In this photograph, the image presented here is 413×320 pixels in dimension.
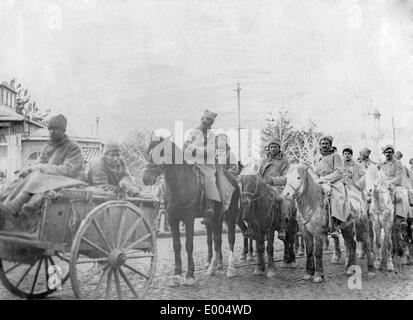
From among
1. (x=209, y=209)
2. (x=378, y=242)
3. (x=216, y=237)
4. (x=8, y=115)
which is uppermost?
(x=8, y=115)

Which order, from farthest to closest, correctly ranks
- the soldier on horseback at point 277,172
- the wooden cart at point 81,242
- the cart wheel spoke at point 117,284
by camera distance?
the soldier on horseback at point 277,172 < the cart wheel spoke at point 117,284 < the wooden cart at point 81,242

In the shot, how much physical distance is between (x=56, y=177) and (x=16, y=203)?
1.70 ft

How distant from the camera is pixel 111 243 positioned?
204 inches

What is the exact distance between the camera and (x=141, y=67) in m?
6.71

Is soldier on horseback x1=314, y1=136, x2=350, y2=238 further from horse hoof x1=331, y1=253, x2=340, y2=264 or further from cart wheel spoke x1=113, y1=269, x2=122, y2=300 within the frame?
cart wheel spoke x1=113, y1=269, x2=122, y2=300

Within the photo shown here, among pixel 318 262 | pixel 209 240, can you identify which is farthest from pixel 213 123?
pixel 318 262

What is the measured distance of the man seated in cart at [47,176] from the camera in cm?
482

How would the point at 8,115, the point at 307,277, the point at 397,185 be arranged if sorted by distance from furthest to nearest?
the point at 397,185 < the point at 307,277 < the point at 8,115

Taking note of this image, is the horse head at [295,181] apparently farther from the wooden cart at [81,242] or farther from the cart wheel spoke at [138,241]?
the cart wheel spoke at [138,241]

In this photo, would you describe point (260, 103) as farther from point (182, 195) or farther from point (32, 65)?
point (32, 65)

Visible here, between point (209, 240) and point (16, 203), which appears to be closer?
point (16, 203)

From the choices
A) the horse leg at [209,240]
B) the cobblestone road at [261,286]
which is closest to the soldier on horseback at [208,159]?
the horse leg at [209,240]

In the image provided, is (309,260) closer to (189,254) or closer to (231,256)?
(231,256)

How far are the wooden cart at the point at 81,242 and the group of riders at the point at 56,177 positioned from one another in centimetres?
15
